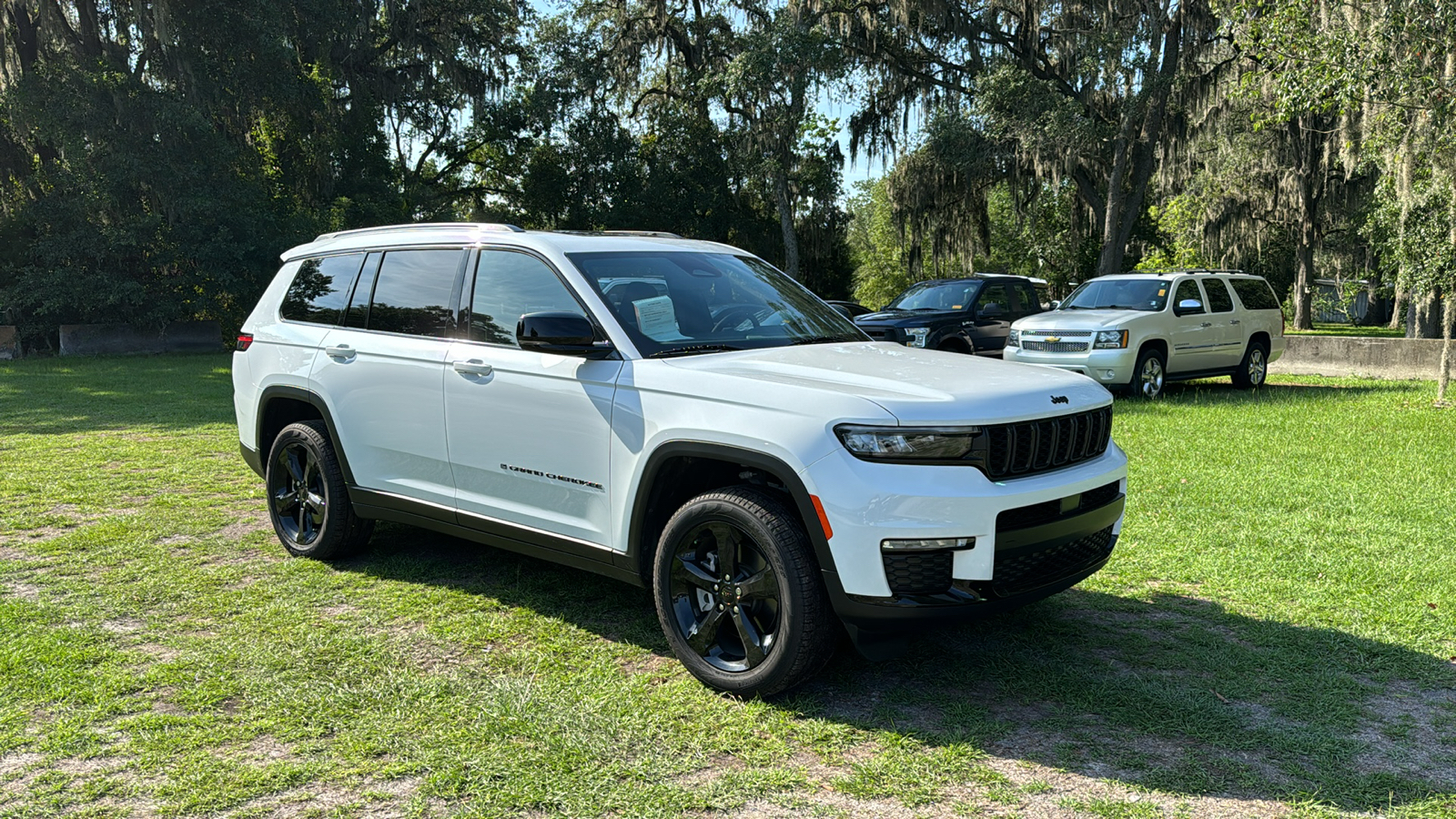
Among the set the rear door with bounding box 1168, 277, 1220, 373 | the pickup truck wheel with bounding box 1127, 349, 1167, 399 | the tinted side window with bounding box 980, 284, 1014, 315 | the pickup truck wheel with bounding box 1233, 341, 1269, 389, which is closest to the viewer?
the pickup truck wheel with bounding box 1127, 349, 1167, 399

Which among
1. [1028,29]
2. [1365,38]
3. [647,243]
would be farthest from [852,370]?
[1028,29]

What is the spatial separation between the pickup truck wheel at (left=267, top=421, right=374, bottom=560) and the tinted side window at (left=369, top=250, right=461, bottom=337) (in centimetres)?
85

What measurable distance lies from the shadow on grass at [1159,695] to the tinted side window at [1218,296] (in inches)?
443

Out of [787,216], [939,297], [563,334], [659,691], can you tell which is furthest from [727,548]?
[787,216]

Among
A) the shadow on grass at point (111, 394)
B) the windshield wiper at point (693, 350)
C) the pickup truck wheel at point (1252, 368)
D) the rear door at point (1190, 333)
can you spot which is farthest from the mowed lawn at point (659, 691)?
the pickup truck wheel at point (1252, 368)

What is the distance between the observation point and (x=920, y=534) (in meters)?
3.62

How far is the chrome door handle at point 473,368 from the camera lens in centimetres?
482

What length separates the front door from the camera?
4441 millimetres

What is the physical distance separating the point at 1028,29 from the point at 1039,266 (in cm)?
2936

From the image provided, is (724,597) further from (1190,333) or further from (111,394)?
(111,394)

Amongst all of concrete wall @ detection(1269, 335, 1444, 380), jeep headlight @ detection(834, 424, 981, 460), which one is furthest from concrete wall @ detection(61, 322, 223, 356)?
jeep headlight @ detection(834, 424, 981, 460)

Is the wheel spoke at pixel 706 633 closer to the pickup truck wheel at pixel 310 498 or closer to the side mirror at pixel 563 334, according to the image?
the side mirror at pixel 563 334

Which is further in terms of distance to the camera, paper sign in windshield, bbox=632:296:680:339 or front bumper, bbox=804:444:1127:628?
paper sign in windshield, bbox=632:296:680:339

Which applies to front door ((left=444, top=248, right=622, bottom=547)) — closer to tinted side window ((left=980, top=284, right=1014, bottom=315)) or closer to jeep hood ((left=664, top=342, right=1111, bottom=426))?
jeep hood ((left=664, top=342, right=1111, bottom=426))
